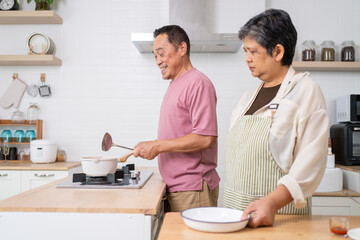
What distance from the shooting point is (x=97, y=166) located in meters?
1.89

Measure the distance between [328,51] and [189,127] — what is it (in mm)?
2217

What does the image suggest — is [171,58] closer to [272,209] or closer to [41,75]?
[272,209]

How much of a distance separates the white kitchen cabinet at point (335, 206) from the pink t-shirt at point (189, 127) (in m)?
1.41

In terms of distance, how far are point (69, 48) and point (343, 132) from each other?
8.96ft

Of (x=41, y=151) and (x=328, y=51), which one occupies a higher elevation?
(x=328, y=51)

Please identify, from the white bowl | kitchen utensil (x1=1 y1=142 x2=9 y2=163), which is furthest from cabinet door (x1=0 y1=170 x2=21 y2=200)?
the white bowl

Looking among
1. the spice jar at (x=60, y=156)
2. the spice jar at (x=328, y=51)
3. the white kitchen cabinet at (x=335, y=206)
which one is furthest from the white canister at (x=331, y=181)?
the spice jar at (x=60, y=156)

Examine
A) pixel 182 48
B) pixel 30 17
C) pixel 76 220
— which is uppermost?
pixel 30 17

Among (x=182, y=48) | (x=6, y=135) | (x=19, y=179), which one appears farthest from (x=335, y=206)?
(x=6, y=135)

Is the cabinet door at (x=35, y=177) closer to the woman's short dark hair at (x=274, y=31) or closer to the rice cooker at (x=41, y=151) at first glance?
the rice cooker at (x=41, y=151)

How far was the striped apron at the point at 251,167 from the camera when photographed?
4.23 ft

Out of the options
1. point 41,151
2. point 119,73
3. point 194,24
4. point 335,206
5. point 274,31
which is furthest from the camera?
point 119,73

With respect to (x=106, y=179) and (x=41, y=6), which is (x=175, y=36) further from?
(x=41, y=6)

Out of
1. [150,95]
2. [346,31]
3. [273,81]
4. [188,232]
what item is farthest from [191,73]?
[346,31]
